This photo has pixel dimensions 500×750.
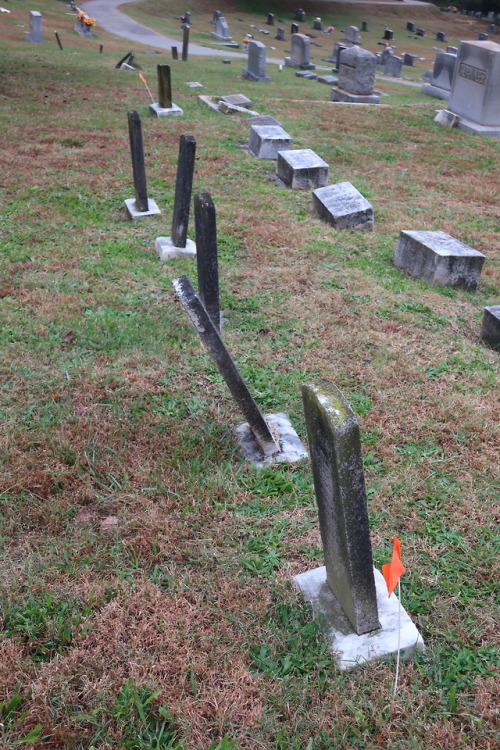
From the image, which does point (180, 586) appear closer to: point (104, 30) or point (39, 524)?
point (39, 524)

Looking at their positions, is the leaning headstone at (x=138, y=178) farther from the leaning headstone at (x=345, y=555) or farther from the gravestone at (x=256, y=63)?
the gravestone at (x=256, y=63)

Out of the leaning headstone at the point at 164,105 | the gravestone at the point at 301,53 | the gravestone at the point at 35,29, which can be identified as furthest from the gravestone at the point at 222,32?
the leaning headstone at the point at 164,105

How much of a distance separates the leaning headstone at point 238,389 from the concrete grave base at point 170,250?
2.66m

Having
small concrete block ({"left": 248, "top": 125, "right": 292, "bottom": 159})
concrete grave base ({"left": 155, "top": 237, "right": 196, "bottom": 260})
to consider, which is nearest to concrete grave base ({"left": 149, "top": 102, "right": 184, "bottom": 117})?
small concrete block ({"left": 248, "top": 125, "right": 292, "bottom": 159})

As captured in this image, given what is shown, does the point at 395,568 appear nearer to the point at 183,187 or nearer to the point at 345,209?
the point at 183,187

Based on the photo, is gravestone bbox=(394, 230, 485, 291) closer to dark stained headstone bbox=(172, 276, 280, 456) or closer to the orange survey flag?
dark stained headstone bbox=(172, 276, 280, 456)

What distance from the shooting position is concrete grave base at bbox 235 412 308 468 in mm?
3445

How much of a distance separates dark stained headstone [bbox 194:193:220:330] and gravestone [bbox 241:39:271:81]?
55.0 feet

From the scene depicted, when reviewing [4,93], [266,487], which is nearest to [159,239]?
[266,487]

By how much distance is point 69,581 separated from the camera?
2629 mm

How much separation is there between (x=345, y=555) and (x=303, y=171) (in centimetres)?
722

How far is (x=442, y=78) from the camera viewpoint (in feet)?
68.6

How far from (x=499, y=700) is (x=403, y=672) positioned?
34cm

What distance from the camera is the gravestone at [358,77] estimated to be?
15289mm
